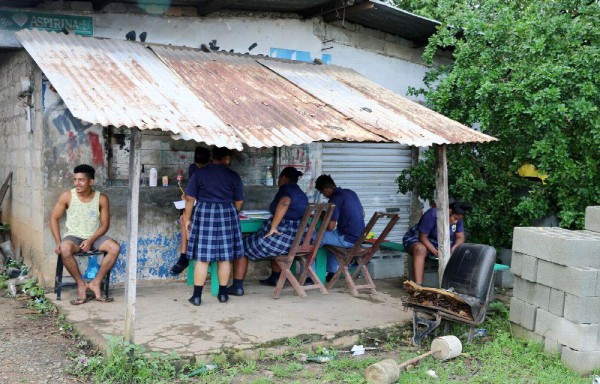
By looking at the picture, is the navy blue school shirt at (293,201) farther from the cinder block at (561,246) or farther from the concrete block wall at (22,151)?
the concrete block wall at (22,151)

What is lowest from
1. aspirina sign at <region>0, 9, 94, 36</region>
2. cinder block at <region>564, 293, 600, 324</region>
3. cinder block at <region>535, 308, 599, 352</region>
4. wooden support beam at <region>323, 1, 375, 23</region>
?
cinder block at <region>535, 308, 599, 352</region>

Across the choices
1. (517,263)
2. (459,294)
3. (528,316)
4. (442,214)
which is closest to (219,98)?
(442,214)

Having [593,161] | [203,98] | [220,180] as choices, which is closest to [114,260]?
[220,180]

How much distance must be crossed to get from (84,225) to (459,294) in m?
3.89

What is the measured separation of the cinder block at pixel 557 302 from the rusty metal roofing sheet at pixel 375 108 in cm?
171

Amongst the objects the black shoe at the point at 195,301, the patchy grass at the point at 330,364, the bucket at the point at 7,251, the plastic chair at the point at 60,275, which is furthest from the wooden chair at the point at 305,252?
the bucket at the point at 7,251

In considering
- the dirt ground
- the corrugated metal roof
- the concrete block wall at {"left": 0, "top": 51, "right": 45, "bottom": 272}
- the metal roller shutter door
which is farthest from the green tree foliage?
the dirt ground

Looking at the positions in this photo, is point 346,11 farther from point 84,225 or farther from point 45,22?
point 84,225

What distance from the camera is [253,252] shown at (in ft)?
22.4

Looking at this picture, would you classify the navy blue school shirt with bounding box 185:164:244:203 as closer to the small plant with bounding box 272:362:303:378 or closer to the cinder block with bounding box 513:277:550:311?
the small plant with bounding box 272:362:303:378

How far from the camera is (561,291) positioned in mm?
5254

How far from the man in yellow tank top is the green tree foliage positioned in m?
4.29

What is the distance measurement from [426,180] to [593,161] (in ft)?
7.19

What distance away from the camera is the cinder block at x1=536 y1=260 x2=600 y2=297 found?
505cm
